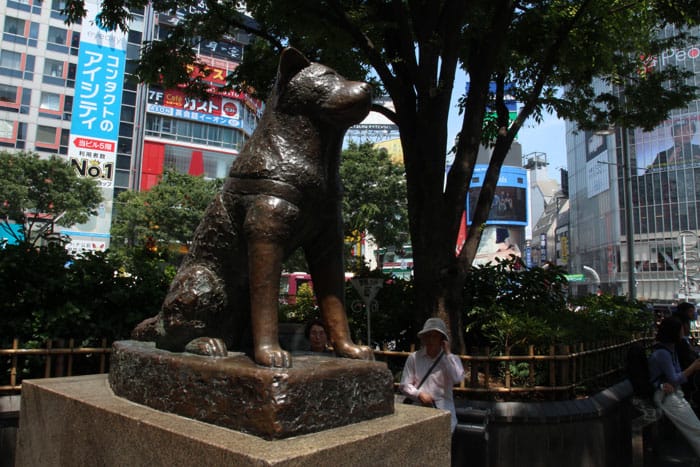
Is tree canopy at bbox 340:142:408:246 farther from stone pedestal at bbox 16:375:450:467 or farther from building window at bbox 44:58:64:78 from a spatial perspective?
stone pedestal at bbox 16:375:450:467

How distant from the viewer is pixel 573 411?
17.7 ft

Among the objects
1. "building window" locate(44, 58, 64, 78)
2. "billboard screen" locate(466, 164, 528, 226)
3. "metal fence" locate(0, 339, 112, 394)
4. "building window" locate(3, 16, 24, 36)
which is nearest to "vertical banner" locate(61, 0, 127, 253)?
"building window" locate(44, 58, 64, 78)

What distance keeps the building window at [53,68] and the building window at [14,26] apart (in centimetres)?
238

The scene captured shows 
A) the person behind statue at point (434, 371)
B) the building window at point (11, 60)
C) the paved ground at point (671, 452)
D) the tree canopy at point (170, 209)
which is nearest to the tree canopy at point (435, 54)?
the person behind statue at point (434, 371)

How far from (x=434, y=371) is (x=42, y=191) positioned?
92.9 feet

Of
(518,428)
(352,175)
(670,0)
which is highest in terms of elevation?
(352,175)

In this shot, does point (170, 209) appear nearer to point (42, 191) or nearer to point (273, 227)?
point (42, 191)

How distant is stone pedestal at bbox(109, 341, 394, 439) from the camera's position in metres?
1.93

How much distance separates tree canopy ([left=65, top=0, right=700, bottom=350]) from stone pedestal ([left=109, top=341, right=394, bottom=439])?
14.6ft

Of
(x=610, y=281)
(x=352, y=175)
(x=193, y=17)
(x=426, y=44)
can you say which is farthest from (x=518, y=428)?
(x=610, y=281)

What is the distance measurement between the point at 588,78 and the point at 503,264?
3442mm

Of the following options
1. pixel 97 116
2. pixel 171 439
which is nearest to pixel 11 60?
pixel 97 116

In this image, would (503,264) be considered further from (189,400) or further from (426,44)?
(189,400)

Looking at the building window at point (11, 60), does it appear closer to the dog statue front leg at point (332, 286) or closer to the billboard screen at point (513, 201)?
the billboard screen at point (513, 201)
